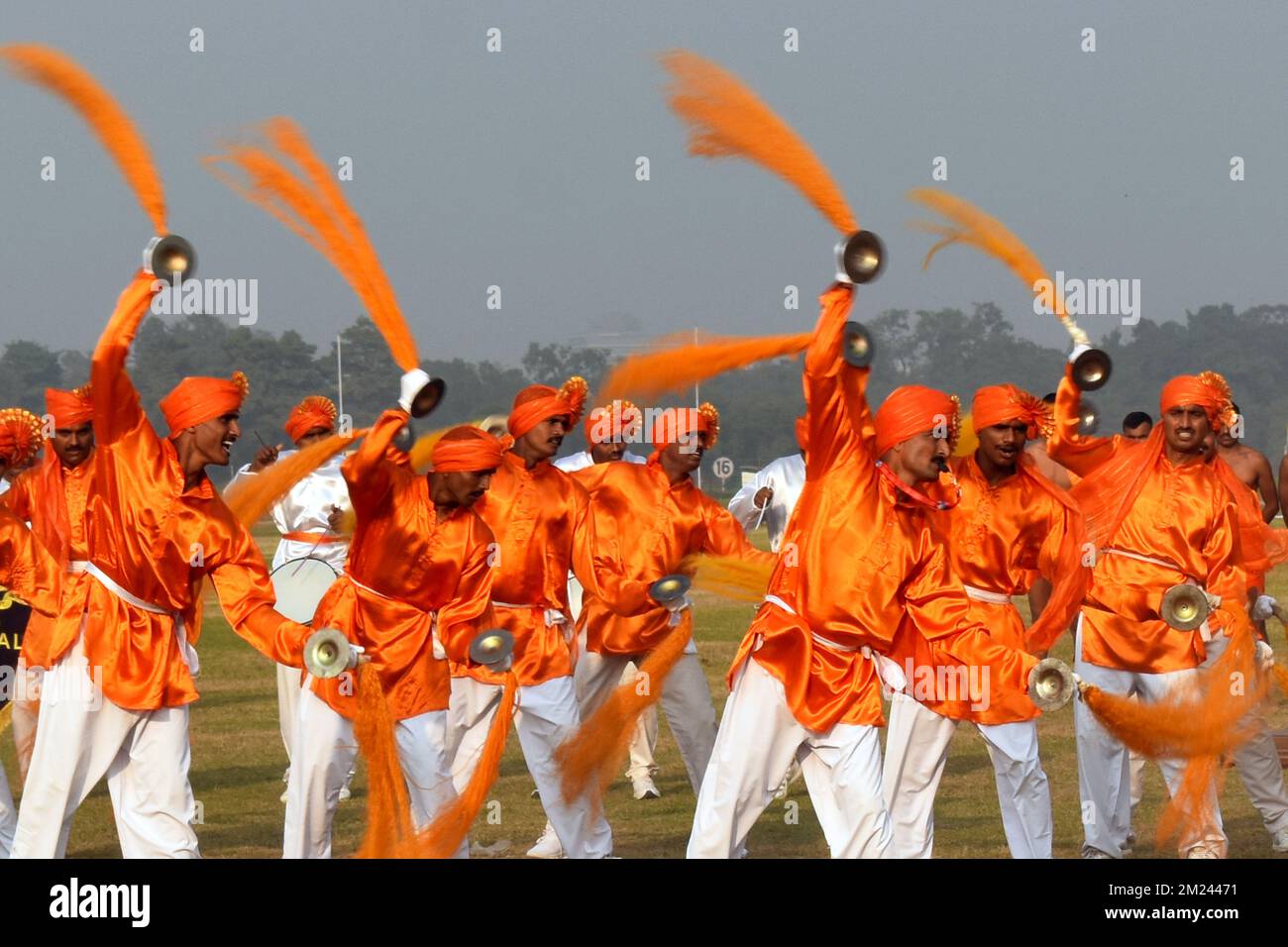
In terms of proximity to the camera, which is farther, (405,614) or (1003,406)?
(1003,406)

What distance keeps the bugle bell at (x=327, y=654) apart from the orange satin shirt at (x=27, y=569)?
1892 millimetres

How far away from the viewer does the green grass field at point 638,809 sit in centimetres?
1023

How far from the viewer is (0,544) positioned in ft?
29.9

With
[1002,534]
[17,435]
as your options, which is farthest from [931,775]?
[17,435]

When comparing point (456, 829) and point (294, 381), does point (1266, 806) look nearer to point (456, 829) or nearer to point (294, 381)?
point (456, 829)

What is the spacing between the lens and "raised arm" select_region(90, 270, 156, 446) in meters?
7.34

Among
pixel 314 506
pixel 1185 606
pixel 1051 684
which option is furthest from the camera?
pixel 314 506

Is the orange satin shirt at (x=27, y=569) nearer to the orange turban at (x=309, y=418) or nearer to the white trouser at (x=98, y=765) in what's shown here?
the white trouser at (x=98, y=765)

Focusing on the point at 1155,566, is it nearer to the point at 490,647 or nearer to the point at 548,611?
the point at 548,611

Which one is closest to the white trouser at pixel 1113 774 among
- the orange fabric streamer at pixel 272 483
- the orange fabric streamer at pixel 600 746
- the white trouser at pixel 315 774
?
the orange fabric streamer at pixel 600 746

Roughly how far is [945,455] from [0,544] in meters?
4.17

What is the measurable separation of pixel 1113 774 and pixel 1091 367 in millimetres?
1913

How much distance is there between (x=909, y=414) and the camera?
7.59 metres
